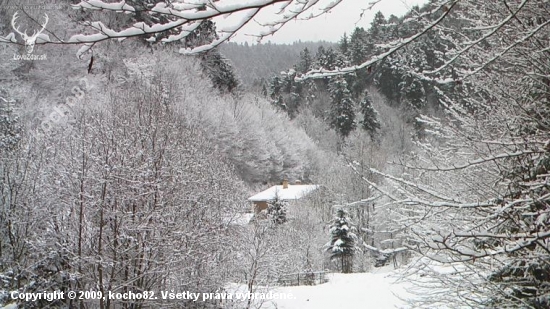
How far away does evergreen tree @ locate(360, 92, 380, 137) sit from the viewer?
1869 inches

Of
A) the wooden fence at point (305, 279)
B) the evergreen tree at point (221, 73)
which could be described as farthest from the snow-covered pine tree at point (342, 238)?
the evergreen tree at point (221, 73)

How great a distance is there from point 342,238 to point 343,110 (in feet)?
89.2

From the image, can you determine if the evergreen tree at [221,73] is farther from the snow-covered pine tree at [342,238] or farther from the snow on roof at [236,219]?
the snow on roof at [236,219]

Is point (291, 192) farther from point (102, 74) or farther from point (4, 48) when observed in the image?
point (4, 48)

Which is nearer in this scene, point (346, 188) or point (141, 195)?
point (141, 195)

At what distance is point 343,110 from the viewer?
4784 cm

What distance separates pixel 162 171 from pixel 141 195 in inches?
33.3

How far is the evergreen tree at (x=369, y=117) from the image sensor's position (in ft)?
156

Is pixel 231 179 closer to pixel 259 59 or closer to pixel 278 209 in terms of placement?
pixel 278 209

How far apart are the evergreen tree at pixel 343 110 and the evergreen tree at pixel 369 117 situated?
1368 millimetres

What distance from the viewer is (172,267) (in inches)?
353

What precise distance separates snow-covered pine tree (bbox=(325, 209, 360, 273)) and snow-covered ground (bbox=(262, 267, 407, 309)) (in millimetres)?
5190

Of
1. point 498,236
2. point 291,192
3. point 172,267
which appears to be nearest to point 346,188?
point 291,192

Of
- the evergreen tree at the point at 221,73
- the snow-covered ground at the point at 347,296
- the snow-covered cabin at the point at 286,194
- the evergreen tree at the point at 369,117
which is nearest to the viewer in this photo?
the snow-covered ground at the point at 347,296
